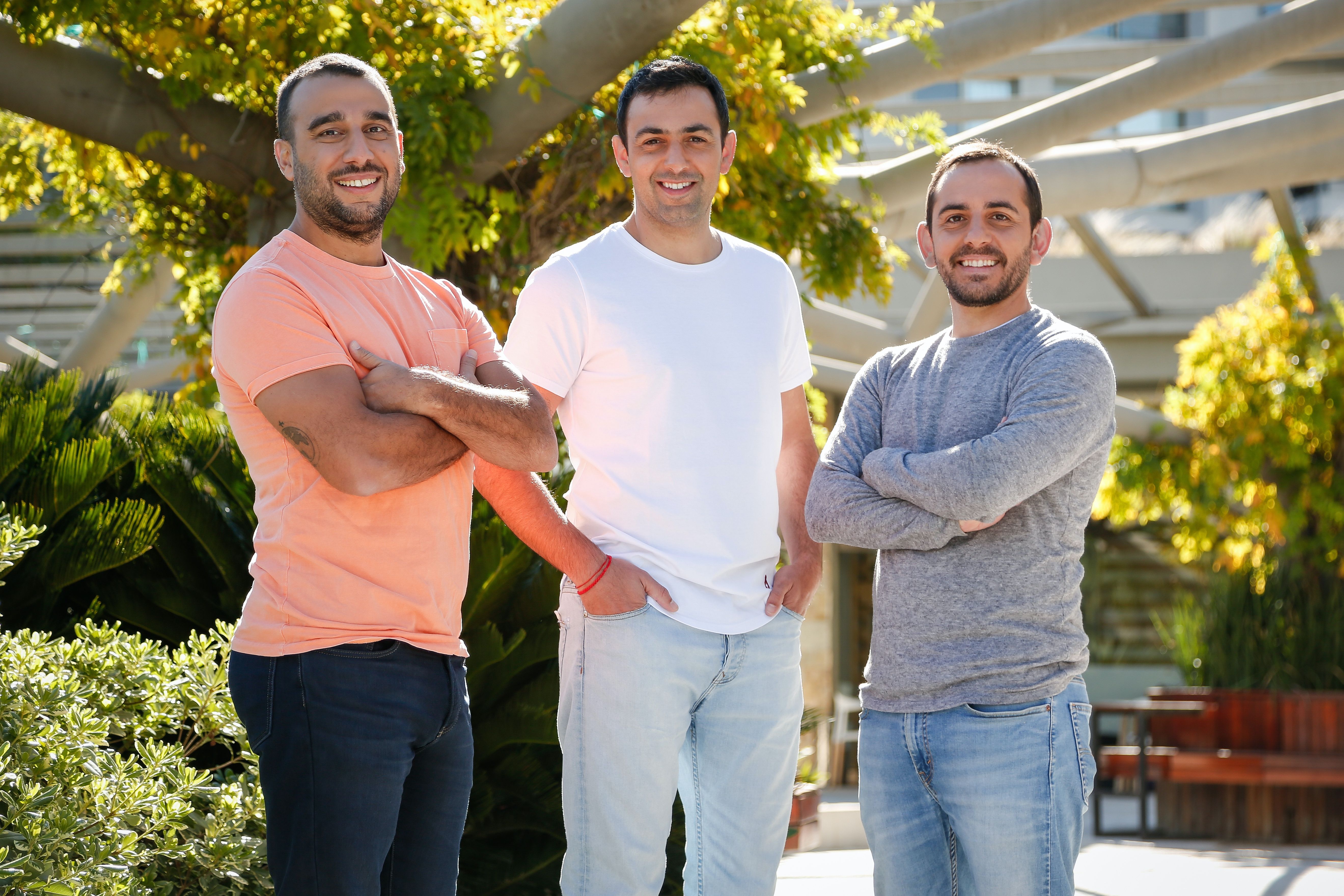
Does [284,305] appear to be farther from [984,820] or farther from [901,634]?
[984,820]

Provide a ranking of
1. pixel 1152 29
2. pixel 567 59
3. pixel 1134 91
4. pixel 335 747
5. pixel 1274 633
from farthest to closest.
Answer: pixel 1152 29
pixel 1274 633
pixel 1134 91
pixel 567 59
pixel 335 747

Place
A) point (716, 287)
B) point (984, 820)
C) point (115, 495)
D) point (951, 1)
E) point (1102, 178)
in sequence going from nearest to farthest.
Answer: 1. point (984, 820)
2. point (716, 287)
3. point (115, 495)
4. point (1102, 178)
5. point (951, 1)

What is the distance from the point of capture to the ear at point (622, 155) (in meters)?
2.84

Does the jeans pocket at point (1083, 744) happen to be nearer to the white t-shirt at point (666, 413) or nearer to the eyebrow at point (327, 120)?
the white t-shirt at point (666, 413)

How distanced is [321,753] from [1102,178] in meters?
7.73

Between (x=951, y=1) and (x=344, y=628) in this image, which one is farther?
(x=951, y=1)

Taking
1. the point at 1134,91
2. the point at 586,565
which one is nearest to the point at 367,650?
the point at 586,565

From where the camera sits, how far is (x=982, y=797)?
96.4 inches

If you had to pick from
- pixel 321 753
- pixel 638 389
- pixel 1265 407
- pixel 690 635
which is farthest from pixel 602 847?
pixel 1265 407

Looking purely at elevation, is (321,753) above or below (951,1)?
below

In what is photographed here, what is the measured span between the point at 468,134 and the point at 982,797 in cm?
381

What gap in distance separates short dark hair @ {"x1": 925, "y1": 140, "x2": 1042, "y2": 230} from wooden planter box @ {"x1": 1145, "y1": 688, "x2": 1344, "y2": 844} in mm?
7209

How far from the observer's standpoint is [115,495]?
4.57 metres

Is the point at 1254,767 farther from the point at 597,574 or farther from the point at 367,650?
the point at 367,650
